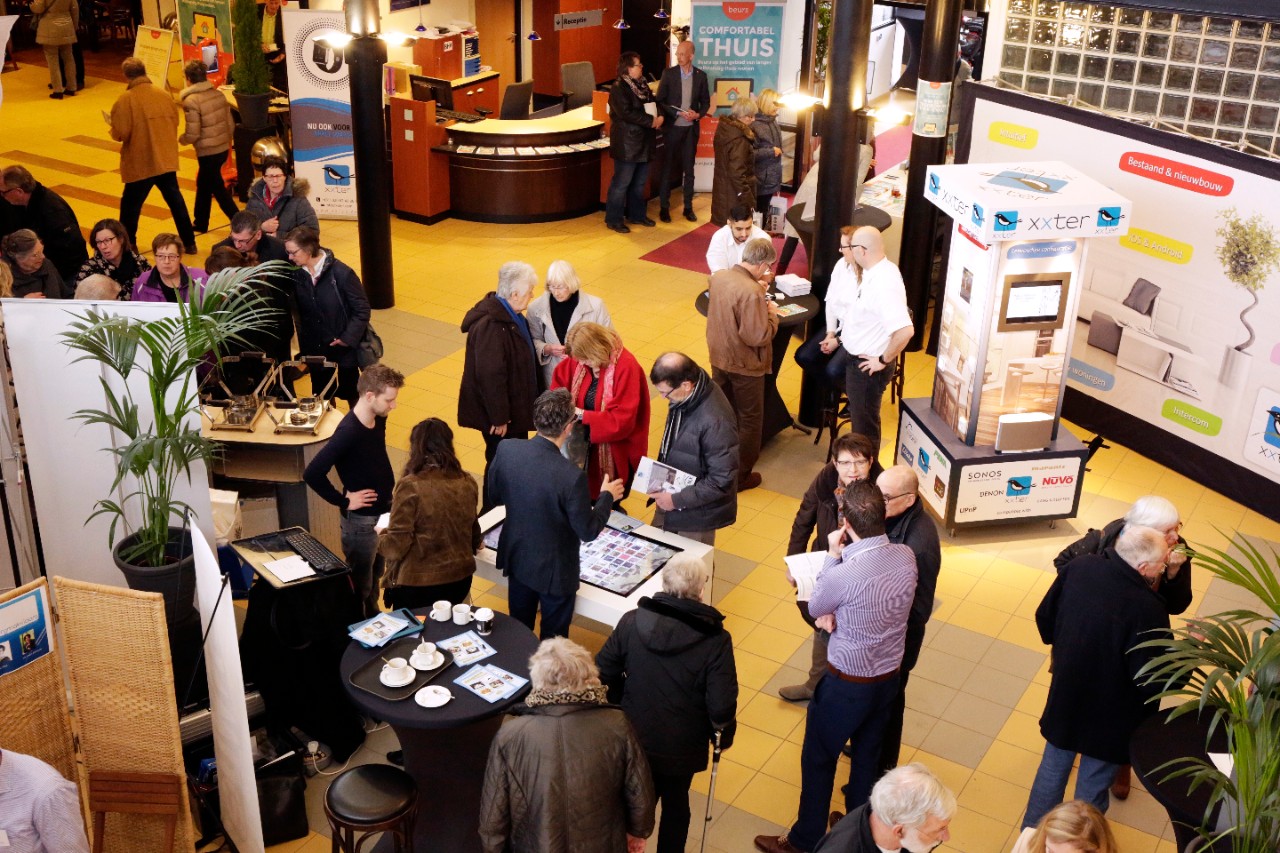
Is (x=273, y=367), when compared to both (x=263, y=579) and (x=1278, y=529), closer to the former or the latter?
(x=263, y=579)

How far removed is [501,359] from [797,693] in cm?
229

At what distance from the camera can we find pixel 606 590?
572 centimetres

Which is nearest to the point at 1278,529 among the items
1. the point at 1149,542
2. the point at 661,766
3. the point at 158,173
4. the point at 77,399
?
the point at 1149,542

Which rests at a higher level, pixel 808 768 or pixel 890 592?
pixel 890 592

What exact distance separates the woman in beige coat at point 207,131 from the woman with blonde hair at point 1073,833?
9759mm

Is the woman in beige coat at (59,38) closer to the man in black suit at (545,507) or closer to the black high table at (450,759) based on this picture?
the man in black suit at (545,507)

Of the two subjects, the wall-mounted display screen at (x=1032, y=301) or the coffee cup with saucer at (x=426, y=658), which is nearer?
the coffee cup with saucer at (x=426, y=658)

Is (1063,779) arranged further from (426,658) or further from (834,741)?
(426,658)

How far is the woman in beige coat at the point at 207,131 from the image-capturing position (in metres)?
11.3

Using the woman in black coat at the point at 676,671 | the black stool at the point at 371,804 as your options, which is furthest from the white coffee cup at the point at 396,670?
the woman in black coat at the point at 676,671

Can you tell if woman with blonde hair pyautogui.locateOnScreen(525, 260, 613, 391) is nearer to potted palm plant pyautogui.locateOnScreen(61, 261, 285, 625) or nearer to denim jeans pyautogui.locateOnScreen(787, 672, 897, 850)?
potted palm plant pyautogui.locateOnScreen(61, 261, 285, 625)

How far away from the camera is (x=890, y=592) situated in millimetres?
4559

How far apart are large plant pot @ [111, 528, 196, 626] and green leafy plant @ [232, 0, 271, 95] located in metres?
7.72

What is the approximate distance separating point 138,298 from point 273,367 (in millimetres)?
853
